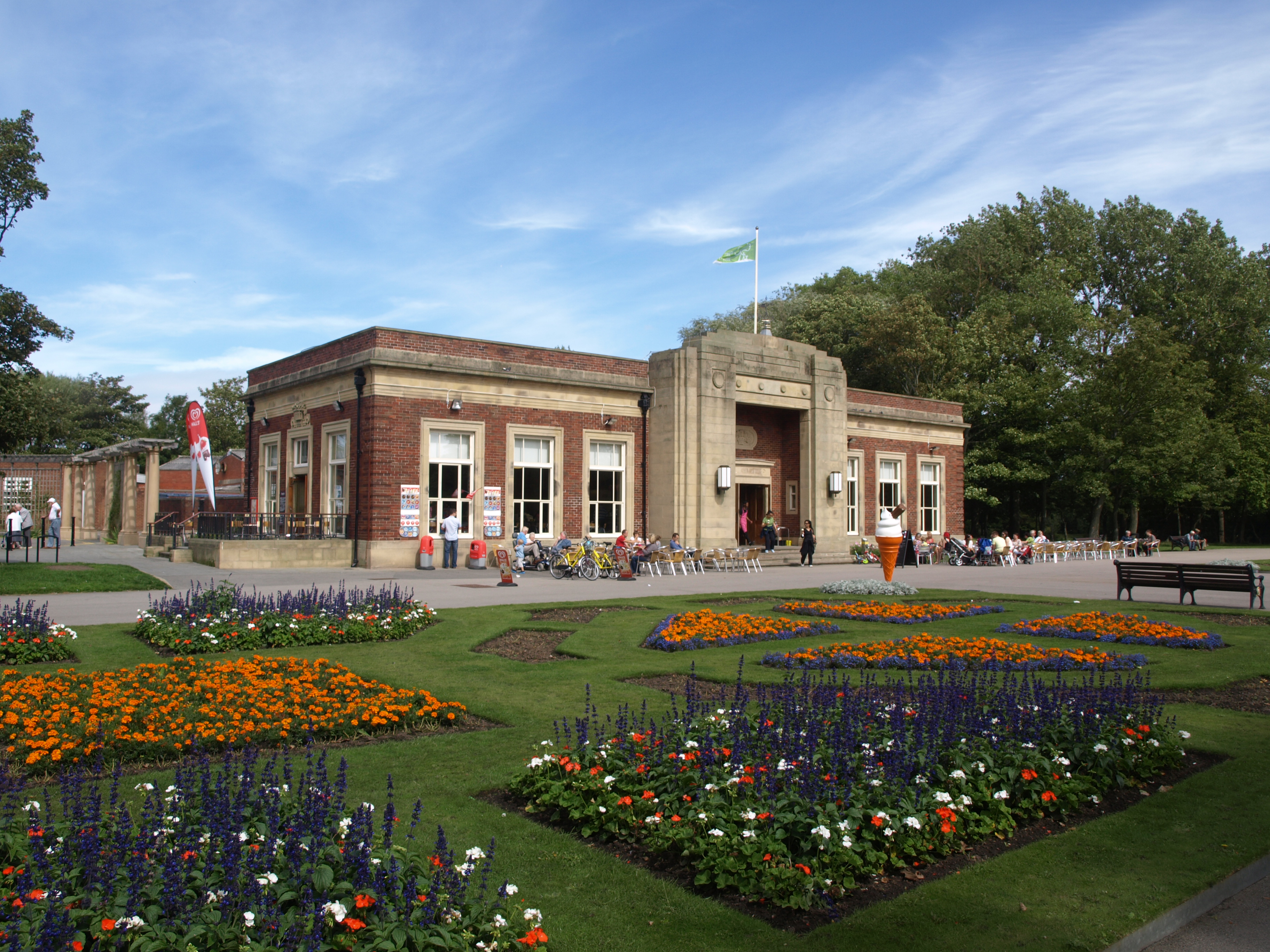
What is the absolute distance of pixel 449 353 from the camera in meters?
25.9

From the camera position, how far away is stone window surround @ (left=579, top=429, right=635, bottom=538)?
92.9ft

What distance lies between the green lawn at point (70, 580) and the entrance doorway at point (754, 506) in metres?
19.9

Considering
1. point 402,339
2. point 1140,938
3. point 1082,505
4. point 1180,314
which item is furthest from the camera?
point 1082,505

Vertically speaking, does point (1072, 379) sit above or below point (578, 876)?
above

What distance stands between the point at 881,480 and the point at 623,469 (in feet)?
40.7

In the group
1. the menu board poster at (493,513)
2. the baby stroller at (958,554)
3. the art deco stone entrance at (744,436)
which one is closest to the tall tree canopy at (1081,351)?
the baby stroller at (958,554)

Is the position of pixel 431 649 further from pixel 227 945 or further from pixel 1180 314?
pixel 1180 314

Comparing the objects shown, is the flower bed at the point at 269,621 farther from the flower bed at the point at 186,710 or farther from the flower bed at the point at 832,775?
the flower bed at the point at 832,775

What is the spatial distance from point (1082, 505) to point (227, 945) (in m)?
60.4

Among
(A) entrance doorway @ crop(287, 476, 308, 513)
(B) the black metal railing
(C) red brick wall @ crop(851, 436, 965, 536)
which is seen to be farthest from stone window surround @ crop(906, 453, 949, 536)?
(A) entrance doorway @ crop(287, 476, 308, 513)

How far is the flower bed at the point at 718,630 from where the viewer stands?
11.8m

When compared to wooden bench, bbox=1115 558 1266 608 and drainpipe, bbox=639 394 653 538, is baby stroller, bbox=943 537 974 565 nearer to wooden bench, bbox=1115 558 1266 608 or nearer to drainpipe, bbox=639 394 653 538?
drainpipe, bbox=639 394 653 538

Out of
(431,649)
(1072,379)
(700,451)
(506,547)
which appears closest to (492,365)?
(506,547)

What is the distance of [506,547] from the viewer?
2641cm
